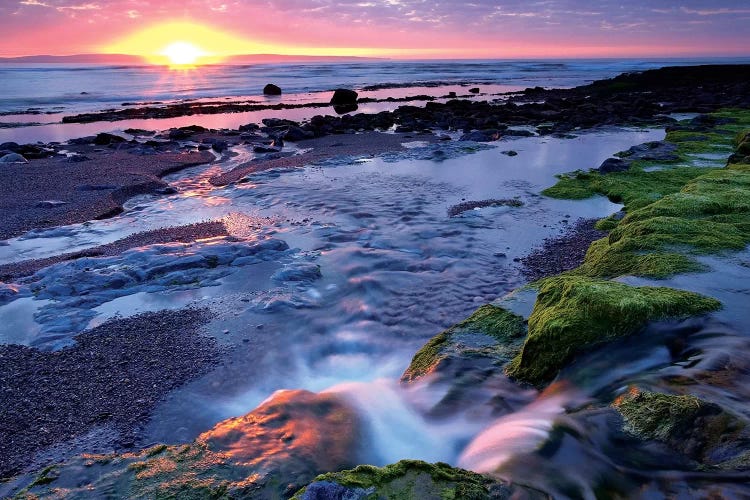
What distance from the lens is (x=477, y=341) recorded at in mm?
5094

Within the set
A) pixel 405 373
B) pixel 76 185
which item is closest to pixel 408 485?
pixel 405 373

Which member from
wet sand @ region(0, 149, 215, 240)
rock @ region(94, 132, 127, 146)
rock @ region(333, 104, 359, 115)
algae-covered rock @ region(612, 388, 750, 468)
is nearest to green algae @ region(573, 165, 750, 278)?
algae-covered rock @ region(612, 388, 750, 468)

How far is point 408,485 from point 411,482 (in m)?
0.03

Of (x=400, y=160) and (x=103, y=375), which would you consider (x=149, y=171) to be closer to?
(x=400, y=160)

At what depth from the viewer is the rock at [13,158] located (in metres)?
17.2

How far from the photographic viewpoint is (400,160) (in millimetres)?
17297

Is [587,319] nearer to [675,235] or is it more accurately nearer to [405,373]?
[405,373]

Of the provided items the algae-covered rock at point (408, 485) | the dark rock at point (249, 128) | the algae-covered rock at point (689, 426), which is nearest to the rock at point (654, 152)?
the algae-covered rock at point (689, 426)

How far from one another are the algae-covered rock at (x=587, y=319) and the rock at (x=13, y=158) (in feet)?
63.8

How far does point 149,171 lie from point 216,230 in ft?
24.6

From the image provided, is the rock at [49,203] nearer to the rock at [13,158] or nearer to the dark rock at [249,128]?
the rock at [13,158]

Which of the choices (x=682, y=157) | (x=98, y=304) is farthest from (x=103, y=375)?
(x=682, y=157)

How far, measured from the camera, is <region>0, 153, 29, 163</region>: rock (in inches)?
677

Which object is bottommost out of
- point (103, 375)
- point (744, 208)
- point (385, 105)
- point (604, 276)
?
point (103, 375)
